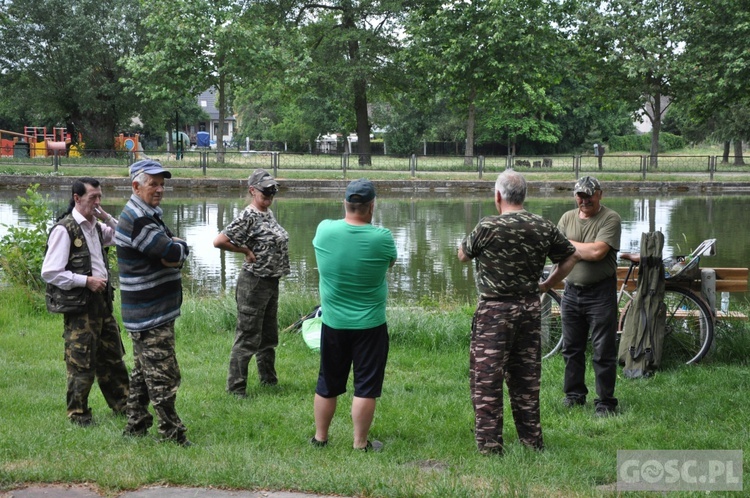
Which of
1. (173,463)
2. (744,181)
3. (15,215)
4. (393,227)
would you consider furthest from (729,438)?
(744,181)

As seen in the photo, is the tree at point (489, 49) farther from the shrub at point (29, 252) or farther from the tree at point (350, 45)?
the shrub at point (29, 252)

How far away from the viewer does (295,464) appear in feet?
16.4

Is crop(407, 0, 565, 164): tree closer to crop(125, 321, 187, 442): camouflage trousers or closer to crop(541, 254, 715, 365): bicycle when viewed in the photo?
crop(541, 254, 715, 365): bicycle

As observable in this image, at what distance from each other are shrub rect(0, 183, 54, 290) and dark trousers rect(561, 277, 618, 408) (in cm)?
676

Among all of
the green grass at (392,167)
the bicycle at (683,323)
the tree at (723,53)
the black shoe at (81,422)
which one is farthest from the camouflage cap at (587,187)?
the green grass at (392,167)

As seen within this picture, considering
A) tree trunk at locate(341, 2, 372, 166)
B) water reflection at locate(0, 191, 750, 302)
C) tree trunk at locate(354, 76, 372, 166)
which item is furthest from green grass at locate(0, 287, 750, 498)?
tree trunk at locate(354, 76, 372, 166)

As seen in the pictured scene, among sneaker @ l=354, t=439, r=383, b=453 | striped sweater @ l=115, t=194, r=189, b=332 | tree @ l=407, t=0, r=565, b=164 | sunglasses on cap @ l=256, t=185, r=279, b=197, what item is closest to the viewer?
striped sweater @ l=115, t=194, r=189, b=332

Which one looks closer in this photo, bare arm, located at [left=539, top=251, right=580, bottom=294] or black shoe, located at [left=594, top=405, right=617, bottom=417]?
bare arm, located at [left=539, top=251, right=580, bottom=294]

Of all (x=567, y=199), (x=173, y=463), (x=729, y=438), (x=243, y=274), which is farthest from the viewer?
(x=567, y=199)

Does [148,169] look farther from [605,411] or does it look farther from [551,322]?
[551,322]

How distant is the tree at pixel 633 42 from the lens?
1460 inches

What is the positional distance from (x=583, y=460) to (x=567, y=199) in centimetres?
2637

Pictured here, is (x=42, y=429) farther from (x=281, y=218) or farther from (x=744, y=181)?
(x=744, y=181)

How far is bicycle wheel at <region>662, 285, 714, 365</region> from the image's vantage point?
7598 mm
